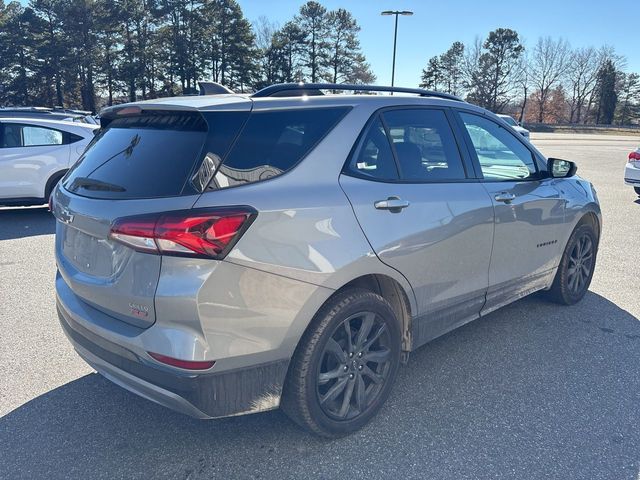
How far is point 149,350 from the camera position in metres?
2.16

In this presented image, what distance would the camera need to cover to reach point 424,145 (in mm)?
3146

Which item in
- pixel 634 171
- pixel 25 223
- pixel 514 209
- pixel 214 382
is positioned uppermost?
pixel 514 209

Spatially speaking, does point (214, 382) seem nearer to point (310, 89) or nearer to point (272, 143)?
point (272, 143)

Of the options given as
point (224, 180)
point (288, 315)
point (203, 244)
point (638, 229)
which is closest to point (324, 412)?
point (288, 315)

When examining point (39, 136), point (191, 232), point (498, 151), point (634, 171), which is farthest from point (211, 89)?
point (634, 171)

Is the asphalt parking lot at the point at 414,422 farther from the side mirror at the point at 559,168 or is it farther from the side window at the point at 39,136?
the side window at the point at 39,136

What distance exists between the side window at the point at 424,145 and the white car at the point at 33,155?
7.45 meters

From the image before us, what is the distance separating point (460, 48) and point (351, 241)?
8326 centimetres

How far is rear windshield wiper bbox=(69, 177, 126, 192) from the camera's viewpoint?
2.39 m

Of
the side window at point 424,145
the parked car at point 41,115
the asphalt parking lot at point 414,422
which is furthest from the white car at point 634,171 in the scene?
the parked car at point 41,115

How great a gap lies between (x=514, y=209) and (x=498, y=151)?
0.50 m

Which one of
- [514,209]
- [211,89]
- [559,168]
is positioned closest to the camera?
[211,89]

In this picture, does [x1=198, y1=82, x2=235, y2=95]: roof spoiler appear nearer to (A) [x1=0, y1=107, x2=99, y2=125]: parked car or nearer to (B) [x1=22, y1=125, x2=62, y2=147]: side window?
(B) [x1=22, y1=125, x2=62, y2=147]: side window

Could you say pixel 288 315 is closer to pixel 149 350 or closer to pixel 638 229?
pixel 149 350
